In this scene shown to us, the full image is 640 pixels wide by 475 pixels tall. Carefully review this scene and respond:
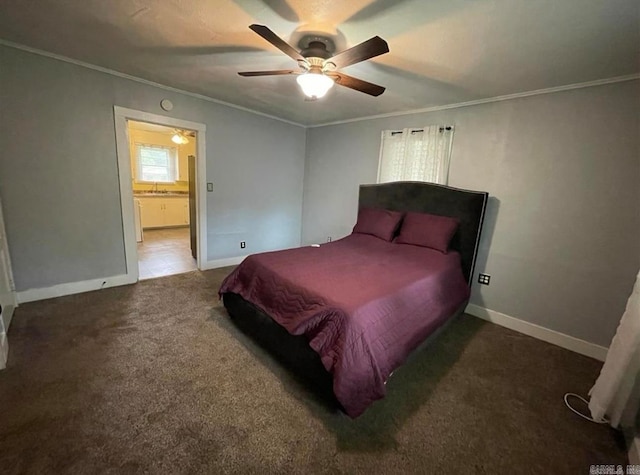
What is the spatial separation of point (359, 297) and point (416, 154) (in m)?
2.37

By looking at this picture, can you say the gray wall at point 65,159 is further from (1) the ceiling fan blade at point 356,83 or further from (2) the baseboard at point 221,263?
(1) the ceiling fan blade at point 356,83

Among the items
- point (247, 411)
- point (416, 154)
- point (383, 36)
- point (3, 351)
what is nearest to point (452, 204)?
point (416, 154)

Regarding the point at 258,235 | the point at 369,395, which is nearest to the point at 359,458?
the point at 369,395

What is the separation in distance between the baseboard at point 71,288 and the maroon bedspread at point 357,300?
1678 mm

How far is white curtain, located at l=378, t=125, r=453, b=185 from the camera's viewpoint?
306cm

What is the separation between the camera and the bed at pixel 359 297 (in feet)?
4.83

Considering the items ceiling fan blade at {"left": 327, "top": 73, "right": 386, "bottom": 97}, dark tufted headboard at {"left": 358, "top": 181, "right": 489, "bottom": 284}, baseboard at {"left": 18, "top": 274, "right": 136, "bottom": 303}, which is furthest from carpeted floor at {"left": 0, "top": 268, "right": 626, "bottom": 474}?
ceiling fan blade at {"left": 327, "top": 73, "right": 386, "bottom": 97}

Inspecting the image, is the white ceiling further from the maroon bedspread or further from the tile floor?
the tile floor

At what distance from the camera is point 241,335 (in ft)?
7.54

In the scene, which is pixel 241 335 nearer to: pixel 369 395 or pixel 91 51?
pixel 369 395

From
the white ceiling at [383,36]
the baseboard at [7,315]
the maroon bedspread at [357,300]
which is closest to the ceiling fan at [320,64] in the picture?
the white ceiling at [383,36]

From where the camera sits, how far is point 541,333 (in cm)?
254

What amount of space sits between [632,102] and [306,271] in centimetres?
287

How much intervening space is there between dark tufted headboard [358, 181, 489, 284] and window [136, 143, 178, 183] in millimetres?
5684
